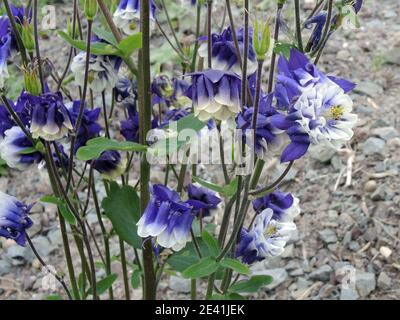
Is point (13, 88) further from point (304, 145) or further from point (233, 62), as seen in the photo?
point (304, 145)

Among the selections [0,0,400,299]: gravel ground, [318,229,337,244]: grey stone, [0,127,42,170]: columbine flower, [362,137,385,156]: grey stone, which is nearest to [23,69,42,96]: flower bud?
[0,127,42,170]: columbine flower

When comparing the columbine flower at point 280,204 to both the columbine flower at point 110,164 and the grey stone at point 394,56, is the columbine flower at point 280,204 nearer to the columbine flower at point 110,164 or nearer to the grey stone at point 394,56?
the columbine flower at point 110,164

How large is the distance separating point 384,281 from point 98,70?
983 millimetres

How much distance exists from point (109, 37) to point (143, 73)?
0.10 metres

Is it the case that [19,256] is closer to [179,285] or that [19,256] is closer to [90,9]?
[179,285]

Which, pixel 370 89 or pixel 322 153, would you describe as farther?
pixel 370 89

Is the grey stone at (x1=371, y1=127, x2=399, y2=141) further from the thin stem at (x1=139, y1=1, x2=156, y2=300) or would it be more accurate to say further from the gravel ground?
the thin stem at (x1=139, y1=1, x2=156, y2=300)

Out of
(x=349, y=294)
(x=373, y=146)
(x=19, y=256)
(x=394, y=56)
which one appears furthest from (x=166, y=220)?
(x=394, y=56)

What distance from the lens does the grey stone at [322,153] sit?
2.08 meters

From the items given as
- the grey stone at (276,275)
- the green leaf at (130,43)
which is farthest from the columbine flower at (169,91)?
the grey stone at (276,275)

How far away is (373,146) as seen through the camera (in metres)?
2.07

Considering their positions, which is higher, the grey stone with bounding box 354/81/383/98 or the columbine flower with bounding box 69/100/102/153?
the columbine flower with bounding box 69/100/102/153

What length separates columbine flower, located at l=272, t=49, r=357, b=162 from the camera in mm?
846

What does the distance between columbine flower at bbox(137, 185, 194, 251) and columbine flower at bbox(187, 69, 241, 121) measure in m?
0.20
